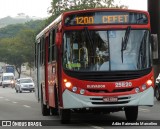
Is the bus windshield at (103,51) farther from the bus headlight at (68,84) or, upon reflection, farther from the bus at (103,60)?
the bus headlight at (68,84)

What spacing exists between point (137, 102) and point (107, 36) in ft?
5.93

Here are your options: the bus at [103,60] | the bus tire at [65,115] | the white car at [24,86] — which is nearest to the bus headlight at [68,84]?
the bus at [103,60]

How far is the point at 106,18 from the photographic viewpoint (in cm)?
1520

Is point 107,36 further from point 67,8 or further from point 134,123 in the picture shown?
point 67,8

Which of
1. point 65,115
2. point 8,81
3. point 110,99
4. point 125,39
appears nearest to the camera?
point 110,99

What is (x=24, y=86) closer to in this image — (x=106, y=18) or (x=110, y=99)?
(x=106, y=18)

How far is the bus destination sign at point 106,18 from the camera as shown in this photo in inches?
594

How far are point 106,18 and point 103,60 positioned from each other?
1.12 m

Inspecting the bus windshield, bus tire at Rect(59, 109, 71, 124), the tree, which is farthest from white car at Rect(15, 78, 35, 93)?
the tree

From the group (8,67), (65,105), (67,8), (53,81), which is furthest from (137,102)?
(8,67)

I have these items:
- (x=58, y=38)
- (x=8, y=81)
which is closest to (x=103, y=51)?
(x=58, y=38)

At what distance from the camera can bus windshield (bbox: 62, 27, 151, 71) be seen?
14.9 metres

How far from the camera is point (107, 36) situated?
15.0 m

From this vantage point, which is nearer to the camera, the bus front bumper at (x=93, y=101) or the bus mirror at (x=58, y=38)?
the bus front bumper at (x=93, y=101)
